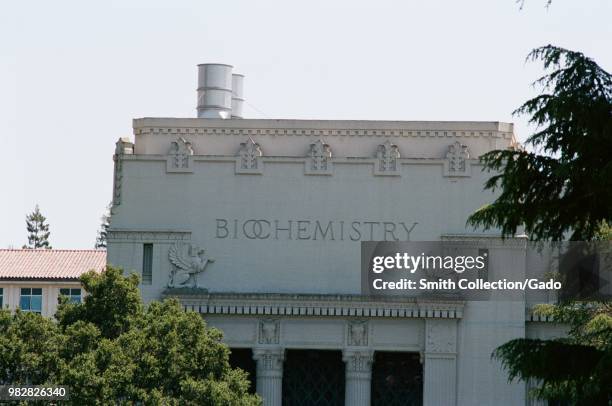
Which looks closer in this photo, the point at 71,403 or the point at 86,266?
the point at 71,403

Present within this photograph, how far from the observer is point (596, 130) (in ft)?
71.9

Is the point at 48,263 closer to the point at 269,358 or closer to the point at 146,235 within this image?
the point at 146,235

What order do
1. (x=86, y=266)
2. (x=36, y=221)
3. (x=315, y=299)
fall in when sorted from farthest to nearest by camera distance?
1. (x=36, y=221)
2. (x=86, y=266)
3. (x=315, y=299)

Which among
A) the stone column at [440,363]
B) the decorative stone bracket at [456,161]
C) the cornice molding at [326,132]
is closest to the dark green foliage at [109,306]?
the cornice molding at [326,132]

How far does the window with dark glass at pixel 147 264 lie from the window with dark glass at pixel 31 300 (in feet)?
51.2

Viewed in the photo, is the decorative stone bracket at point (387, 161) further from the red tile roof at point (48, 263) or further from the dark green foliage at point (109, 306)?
the red tile roof at point (48, 263)

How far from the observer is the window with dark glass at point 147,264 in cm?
6456

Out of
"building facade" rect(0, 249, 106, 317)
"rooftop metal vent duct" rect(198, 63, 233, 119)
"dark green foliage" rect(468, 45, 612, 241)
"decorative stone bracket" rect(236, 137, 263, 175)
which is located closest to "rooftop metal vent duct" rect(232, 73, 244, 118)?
"rooftop metal vent duct" rect(198, 63, 233, 119)

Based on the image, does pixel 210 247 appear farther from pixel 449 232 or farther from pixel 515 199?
pixel 515 199

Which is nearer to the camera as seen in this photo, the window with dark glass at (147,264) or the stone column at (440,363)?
the stone column at (440,363)

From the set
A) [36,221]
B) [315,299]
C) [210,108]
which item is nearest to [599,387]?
[315,299]

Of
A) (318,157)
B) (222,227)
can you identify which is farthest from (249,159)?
(222,227)

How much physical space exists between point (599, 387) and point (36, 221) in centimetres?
12013

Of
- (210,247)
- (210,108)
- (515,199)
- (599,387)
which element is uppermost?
(210,108)
